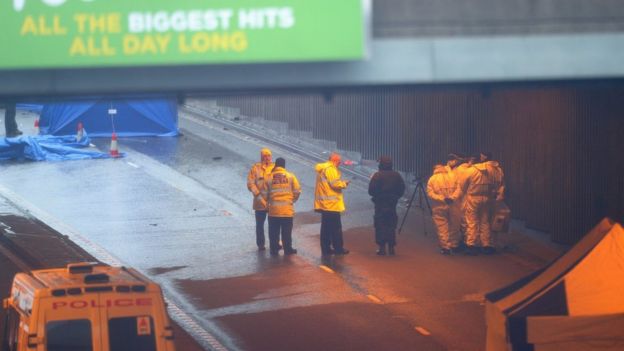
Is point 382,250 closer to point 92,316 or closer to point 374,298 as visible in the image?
point 374,298

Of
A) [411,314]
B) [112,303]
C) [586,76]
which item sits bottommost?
[411,314]

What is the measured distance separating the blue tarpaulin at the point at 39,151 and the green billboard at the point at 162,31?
21199 mm

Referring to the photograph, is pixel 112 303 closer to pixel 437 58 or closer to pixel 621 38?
pixel 437 58

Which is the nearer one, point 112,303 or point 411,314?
point 112,303

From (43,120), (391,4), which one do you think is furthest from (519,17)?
(43,120)

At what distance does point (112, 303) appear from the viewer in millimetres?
11328

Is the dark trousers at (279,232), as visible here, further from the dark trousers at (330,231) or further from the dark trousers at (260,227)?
the dark trousers at (330,231)

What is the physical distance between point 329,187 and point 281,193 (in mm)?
856

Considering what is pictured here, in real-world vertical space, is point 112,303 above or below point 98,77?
below

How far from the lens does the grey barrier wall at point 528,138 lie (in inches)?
742

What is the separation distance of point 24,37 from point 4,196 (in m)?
16.7

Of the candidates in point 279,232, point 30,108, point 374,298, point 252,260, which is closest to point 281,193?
point 279,232

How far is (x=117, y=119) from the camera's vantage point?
3441 centimetres

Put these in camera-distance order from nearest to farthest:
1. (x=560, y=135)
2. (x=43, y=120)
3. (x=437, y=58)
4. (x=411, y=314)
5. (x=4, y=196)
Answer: (x=437, y=58), (x=411, y=314), (x=560, y=135), (x=4, y=196), (x=43, y=120)
